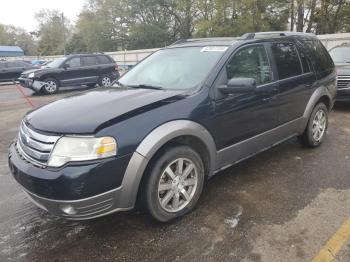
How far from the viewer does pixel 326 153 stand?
5.30m

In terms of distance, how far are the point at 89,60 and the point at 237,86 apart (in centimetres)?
1319

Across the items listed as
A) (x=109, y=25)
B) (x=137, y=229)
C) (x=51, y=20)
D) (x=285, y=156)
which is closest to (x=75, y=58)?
(x=285, y=156)

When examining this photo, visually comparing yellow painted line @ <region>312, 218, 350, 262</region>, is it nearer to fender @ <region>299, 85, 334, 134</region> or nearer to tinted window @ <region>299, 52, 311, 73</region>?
fender @ <region>299, 85, 334, 134</region>

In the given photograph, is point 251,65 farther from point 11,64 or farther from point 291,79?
point 11,64

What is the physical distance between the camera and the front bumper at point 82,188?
107 inches

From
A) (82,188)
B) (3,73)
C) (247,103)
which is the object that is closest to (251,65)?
(247,103)

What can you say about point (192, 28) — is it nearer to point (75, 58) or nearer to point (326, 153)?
point (75, 58)

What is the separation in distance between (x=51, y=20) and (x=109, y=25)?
32278mm

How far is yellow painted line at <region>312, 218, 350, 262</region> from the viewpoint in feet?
9.20

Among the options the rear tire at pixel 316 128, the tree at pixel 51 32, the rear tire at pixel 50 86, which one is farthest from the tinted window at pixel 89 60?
the tree at pixel 51 32

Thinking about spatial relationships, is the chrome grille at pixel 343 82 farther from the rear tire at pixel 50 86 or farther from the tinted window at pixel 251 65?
the rear tire at pixel 50 86

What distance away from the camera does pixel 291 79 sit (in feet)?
15.5

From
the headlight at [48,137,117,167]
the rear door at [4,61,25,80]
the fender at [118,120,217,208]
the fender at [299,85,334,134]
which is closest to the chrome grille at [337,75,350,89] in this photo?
the fender at [299,85,334,134]

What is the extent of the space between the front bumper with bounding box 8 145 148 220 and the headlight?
0.07 meters
